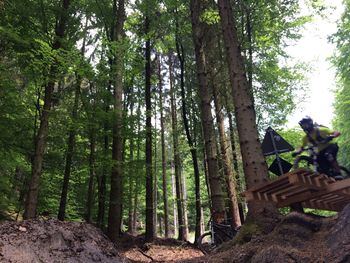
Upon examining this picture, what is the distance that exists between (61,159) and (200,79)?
7.63m

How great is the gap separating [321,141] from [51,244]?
5433 millimetres

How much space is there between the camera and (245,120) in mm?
6836

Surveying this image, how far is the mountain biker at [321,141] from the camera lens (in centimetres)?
646

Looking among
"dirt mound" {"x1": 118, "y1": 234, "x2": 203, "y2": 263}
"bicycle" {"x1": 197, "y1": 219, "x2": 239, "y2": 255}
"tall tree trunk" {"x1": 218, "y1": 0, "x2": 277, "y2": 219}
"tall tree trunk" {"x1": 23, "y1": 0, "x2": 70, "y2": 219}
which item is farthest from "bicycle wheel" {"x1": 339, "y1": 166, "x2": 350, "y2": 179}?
"tall tree trunk" {"x1": 23, "y1": 0, "x2": 70, "y2": 219}

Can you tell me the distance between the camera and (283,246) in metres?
4.89

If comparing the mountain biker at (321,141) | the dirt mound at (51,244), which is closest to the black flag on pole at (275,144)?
the mountain biker at (321,141)

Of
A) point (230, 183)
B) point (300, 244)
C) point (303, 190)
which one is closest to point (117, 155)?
point (230, 183)

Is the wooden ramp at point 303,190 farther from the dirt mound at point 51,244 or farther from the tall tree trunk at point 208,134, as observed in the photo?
the tall tree trunk at point 208,134

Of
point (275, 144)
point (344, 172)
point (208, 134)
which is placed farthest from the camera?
point (208, 134)

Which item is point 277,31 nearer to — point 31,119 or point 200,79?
point 200,79

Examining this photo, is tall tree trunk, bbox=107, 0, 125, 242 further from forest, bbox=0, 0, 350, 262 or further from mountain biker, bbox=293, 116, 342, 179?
mountain biker, bbox=293, 116, 342, 179

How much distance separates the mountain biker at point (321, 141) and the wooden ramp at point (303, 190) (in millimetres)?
809

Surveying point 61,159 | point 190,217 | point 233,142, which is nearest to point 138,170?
point 61,159

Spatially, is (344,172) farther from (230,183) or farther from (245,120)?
(230,183)
